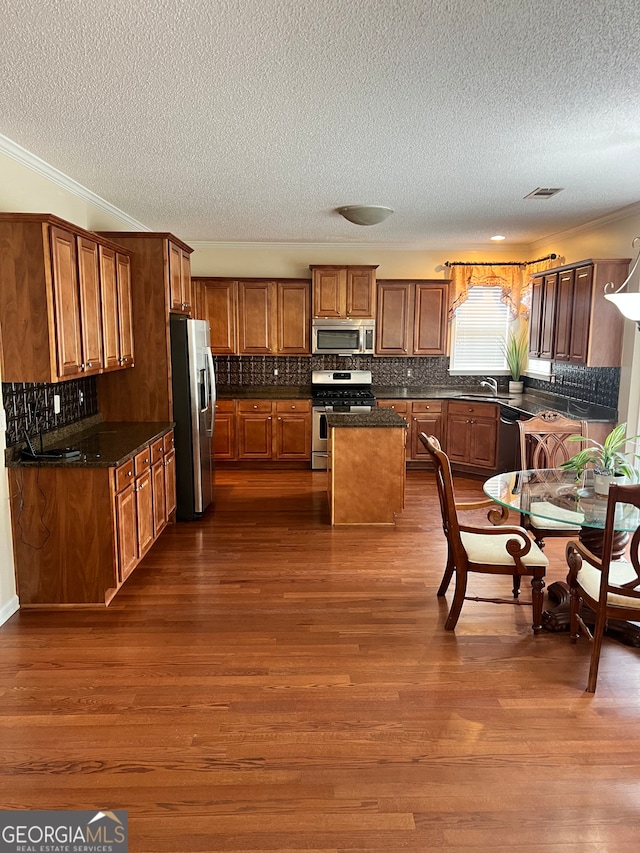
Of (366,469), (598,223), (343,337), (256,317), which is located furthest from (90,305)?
(598,223)

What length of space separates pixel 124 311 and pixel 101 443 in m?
1.20

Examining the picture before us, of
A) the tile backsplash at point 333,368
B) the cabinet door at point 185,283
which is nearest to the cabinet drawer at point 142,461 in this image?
the cabinet door at point 185,283

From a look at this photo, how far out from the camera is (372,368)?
7738 millimetres

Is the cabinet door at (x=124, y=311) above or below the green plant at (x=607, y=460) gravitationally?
above

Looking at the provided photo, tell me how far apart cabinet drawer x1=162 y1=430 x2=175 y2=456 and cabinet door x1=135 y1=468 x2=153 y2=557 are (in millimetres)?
502

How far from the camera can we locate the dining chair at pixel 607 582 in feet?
8.33

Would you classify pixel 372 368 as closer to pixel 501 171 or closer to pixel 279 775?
pixel 501 171

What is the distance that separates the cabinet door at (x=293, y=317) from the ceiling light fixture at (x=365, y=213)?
1.85 m

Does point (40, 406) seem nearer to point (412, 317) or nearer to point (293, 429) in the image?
point (293, 429)

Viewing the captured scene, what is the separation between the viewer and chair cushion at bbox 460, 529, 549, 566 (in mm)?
3202

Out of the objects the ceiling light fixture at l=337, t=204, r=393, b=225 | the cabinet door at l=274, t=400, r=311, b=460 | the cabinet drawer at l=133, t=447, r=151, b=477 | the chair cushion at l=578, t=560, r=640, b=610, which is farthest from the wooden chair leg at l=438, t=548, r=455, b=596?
the cabinet door at l=274, t=400, r=311, b=460

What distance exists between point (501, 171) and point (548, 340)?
7.64ft

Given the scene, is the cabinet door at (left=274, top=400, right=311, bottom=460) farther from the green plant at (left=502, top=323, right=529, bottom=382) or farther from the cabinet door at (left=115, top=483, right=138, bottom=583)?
the cabinet door at (left=115, top=483, right=138, bottom=583)

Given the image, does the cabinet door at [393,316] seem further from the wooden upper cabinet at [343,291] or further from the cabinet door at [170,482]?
the cabinet door at [170,482]
